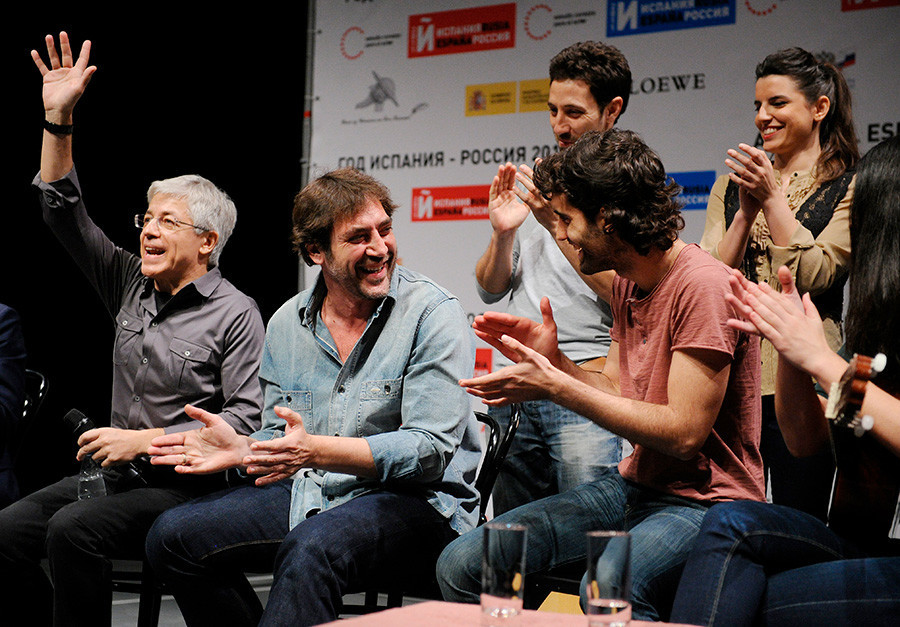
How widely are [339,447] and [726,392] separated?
0.89 meters

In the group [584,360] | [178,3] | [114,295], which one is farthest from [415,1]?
[584,360]

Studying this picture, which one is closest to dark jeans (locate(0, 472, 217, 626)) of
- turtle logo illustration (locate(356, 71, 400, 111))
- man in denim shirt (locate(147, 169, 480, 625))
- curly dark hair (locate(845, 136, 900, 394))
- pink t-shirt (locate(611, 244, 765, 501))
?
→ man in denim shirt (locate(147, 169, 480, 625))

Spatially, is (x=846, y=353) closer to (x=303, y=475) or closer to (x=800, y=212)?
(x=800, y=212)

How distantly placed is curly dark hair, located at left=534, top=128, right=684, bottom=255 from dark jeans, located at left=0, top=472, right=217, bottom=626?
149 cm

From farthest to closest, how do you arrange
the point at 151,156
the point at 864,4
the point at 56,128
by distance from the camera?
the point at 151,156, the point at 864,4, the point at 56,128

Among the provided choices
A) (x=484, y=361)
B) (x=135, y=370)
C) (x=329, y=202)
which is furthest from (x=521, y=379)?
(x=484, y=361)

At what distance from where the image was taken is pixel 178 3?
4.98 meters

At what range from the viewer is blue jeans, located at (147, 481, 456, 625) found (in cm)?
203

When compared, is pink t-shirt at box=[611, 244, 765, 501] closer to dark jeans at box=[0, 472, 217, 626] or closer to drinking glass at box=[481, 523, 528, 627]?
drinking glass at box=[481, 523, 528, 627]

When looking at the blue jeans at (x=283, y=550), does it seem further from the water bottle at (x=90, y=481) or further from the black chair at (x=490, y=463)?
the water bottle at (x=90, y=481)

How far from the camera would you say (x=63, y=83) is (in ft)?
10.4

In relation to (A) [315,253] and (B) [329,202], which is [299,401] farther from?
(B) [329,202]

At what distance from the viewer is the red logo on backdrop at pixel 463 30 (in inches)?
168

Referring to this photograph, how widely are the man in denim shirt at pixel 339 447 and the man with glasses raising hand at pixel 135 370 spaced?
0.94 ft
